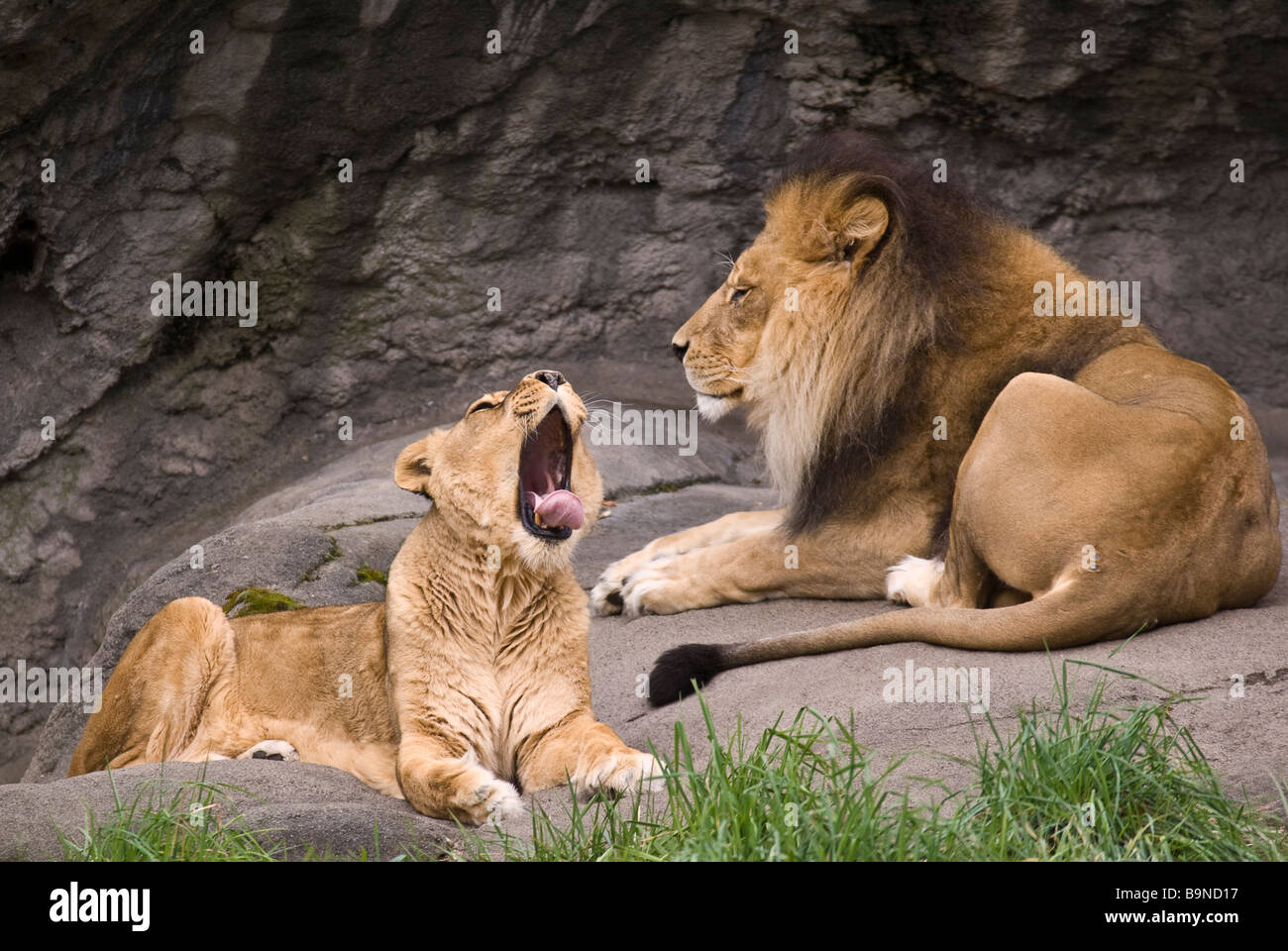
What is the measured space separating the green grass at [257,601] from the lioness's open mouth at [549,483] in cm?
175

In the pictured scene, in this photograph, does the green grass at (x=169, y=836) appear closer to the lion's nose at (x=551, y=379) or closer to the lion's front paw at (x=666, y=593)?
the lion's nose at (x=551, y=379)

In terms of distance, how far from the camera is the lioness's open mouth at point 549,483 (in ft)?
14.3

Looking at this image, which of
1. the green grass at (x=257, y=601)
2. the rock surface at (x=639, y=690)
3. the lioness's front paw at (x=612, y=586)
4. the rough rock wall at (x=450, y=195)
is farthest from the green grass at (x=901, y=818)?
the rough rock wall at (x=450, y=195)

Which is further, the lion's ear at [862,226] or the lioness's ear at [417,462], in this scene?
the lion's ear at [862,226]

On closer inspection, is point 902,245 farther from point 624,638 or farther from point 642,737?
point 642,737

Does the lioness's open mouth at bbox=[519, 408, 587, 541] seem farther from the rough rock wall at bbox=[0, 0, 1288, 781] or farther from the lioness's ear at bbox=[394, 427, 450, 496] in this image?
the rough rock wall at bbox=[0, 0, 1288, 781]

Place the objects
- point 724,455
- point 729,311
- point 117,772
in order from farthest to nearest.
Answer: point 724,455, point 729,311, point 117,772

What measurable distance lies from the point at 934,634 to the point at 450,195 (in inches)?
189

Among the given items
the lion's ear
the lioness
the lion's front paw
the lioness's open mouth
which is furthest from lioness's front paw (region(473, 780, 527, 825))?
the lion's ear

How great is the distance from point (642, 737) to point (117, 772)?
1.54 metres

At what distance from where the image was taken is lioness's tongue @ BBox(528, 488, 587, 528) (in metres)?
4.34

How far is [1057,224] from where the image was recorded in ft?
29.3

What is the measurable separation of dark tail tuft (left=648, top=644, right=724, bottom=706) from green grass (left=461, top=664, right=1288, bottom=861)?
45.8 inches
